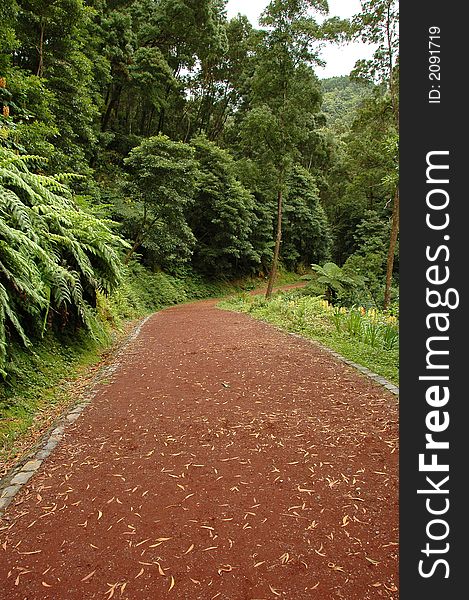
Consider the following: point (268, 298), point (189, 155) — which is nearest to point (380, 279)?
point (268, 298)

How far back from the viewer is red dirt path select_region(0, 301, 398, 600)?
172 cm

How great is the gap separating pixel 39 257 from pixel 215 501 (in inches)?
111

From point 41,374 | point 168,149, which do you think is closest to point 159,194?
point 168,149

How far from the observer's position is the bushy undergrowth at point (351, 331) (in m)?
5.14

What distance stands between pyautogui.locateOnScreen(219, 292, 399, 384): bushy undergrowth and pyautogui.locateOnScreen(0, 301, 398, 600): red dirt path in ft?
3.23

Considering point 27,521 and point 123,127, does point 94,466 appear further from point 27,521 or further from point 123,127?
point 123,127

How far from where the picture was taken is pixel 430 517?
156 cm

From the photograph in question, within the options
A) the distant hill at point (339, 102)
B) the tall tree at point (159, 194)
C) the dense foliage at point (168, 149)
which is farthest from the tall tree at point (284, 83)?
the distant hill at point (339, 102)

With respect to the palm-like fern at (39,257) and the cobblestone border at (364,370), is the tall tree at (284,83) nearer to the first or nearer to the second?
the cobblestone border at (364,370)

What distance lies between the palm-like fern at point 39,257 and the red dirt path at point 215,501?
1.10m

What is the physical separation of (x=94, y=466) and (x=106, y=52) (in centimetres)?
1721

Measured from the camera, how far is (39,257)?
3711mm

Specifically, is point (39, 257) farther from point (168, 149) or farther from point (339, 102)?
point (339, 102)

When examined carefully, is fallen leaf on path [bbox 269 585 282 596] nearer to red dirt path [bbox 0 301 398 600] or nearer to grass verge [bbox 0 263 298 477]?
red dirt path [bbox 0 301 398 600]
